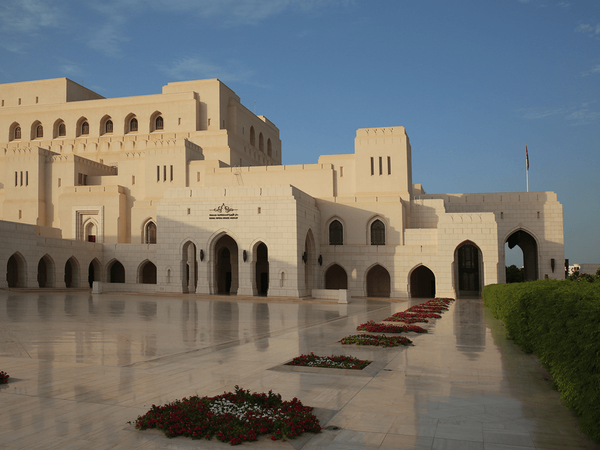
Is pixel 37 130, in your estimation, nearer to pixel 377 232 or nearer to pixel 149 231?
pixel 149 231

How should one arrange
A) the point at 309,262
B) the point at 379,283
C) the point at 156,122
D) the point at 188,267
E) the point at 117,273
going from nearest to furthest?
the point at 188,267, the point at 309,262, the point at 379,283, the point at 117,273, the point at 156,122

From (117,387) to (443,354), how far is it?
6445 millimetres

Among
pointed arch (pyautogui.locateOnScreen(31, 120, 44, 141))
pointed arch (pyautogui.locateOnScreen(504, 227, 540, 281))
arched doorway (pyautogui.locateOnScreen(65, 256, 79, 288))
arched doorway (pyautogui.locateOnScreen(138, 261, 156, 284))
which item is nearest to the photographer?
arched doorway (pyautogui.locateOnScreen(65, 256, 79, 288))

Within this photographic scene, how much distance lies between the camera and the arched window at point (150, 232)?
4572 cm

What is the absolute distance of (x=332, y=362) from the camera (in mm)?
9492

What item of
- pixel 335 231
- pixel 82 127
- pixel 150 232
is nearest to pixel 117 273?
pixel 150 232

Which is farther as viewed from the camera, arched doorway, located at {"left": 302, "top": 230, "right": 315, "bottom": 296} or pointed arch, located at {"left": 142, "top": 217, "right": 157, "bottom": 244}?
pointed arch, located at {"left": 142, "top": 217, "right": 157, "bottom": 244}

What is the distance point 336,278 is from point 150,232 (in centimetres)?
1674

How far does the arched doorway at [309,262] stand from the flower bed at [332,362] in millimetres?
26654

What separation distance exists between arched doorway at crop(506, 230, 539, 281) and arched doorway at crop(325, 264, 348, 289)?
582 inches

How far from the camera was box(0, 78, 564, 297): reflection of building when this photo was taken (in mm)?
34844

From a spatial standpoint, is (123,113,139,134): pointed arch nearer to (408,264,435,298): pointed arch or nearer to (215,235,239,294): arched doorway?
(215,235,239,294): arched doorway

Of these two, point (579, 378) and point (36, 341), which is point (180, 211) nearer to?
point (36, 341)

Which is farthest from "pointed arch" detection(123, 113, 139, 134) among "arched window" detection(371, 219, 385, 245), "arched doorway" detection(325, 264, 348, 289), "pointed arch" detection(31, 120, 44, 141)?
"arched window" detection(371, 219, 385, 245)
